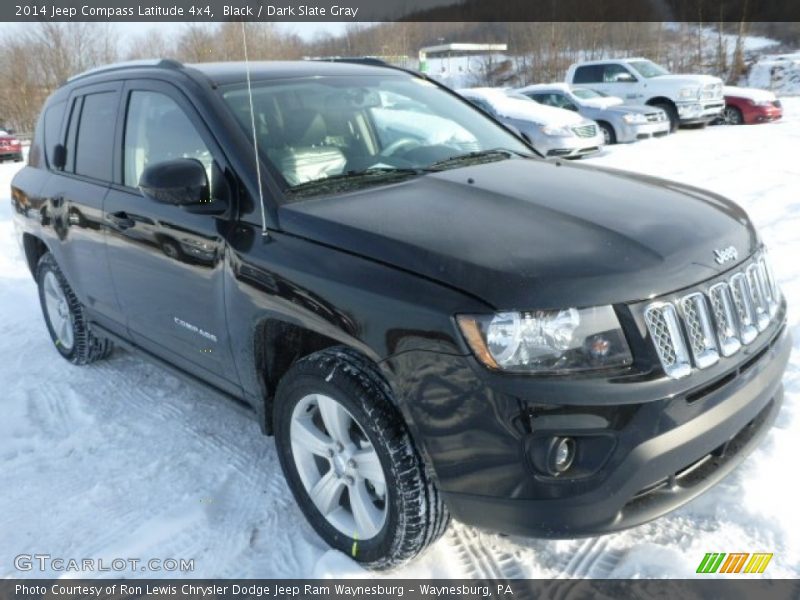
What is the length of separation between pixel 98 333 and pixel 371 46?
11011 mm

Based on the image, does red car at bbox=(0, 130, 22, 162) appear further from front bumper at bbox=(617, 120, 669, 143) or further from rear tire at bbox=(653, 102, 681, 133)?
rear tire at bbox=(653, 102, 681, 133)

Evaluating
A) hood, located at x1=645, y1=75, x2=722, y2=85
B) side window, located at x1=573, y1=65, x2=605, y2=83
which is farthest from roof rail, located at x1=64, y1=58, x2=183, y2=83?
side window, located at x1=573, y1=65, x2=605, y2=83

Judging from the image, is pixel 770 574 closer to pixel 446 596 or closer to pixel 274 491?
pixel 446 596

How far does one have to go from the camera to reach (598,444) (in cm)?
192

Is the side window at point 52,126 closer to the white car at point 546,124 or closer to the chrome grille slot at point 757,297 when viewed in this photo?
the chrome grille slot at point 757,297

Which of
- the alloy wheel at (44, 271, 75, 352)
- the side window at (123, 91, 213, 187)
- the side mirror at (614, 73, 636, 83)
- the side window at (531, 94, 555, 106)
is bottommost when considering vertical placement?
the alloy wheel at (44, 271, 75, 352)

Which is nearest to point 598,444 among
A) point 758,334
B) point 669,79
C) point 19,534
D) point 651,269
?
point 651,269

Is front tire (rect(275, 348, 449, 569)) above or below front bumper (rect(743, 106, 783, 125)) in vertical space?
above

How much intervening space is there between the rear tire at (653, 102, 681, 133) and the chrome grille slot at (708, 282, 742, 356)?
15.3m

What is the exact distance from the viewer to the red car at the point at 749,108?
16781 mm

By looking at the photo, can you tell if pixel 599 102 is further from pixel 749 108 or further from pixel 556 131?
pixel 749 108

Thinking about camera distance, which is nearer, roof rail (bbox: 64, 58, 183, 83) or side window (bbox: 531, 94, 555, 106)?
roof rail (bbox: 64, 58, 183, 83)

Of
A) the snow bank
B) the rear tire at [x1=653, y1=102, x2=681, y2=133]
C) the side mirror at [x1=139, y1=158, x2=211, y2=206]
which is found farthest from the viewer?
the snow bank

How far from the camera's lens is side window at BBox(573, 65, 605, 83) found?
17047mm
